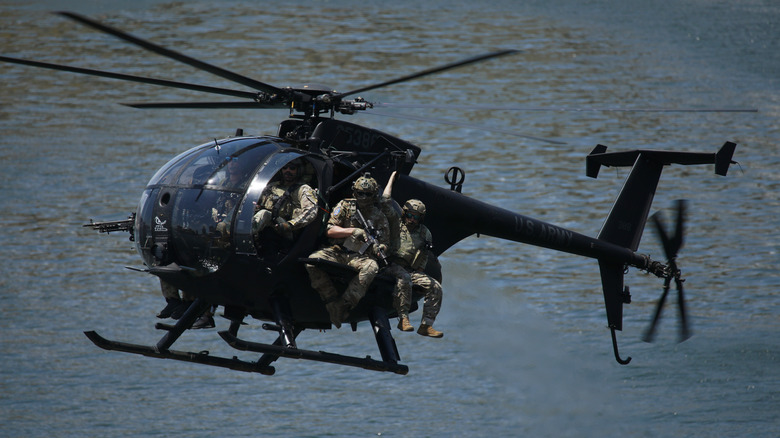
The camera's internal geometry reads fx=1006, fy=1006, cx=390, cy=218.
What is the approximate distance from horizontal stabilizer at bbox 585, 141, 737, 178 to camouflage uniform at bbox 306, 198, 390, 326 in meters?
6.28

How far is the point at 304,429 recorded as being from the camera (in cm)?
4566

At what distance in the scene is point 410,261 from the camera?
47.8 feet

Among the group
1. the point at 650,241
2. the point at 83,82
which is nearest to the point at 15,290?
the point at 83,82

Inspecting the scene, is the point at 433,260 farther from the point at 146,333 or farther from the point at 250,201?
the point at 146,333

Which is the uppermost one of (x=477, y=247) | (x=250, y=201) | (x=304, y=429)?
(x=250, y=201)

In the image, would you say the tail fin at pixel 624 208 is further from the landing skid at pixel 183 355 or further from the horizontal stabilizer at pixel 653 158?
the landing skid at pixel 183 355

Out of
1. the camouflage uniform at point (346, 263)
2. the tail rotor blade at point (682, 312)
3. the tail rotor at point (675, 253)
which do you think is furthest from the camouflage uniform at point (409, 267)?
the tail rotor blade at point (682, 312)

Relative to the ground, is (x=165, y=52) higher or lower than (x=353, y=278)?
higher

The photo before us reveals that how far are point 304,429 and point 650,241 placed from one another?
20.0 m

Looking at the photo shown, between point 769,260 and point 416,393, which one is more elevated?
point 769,260

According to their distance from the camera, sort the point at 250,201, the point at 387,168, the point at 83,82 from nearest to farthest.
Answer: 1. the point at 250,201
2. the point at 387,168
3. the point at 83,82

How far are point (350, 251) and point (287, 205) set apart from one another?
1080 mm

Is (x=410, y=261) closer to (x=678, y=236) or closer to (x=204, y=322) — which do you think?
(x=204, y=322)

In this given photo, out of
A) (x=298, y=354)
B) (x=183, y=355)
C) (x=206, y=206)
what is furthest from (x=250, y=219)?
(x=183, y=355)
